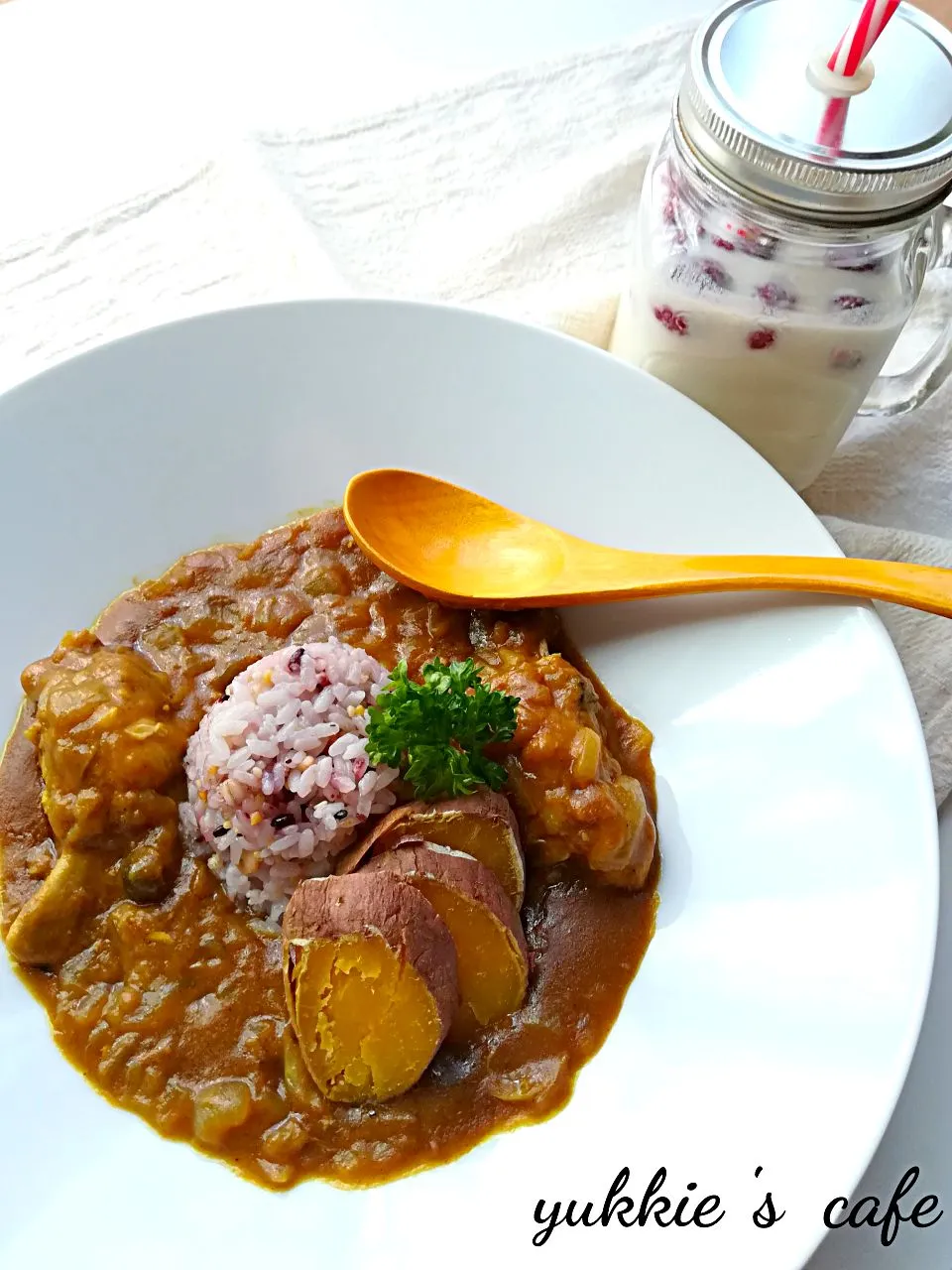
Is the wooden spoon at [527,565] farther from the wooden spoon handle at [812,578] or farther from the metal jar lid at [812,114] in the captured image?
the metal jar lid at [812,114]

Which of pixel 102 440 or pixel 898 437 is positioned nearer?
pixel 102 440

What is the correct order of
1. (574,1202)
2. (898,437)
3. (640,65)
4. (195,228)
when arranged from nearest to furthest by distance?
(574,1202), (898,437), (195,228), (640,65)

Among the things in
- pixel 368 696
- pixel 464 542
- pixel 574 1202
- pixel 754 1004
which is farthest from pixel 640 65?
pixel 574 1202

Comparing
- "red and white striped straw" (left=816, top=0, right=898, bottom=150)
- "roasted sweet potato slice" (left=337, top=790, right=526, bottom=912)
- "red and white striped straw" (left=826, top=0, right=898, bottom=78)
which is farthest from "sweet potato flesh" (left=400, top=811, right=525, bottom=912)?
"red and white striped straw" (left=826, top=0, right=898, bottom=78)

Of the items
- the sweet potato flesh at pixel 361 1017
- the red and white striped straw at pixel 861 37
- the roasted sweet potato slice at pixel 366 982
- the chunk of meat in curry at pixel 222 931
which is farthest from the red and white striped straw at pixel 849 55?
the sweet potato flesh at pixel 361 1017

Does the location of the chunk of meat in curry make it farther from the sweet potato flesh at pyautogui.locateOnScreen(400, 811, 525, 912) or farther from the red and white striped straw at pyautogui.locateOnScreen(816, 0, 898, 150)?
the red and white striped straw at pyautogui.locateOnScreen(816, 0, 898, 150)

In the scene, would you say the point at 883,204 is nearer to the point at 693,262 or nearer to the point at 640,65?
the point at 693,262

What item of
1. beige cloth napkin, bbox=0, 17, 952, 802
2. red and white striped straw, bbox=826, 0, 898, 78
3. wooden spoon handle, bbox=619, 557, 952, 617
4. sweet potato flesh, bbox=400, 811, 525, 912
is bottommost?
sweet potato flesh, bbox=400, 811, 525, 912
